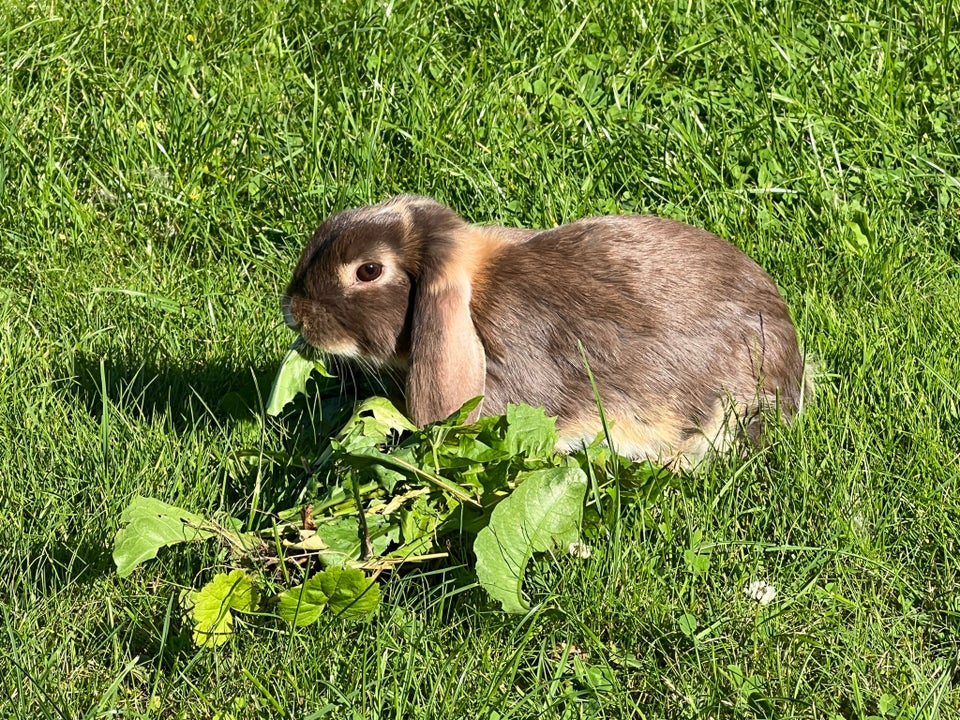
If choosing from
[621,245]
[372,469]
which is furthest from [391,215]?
[372,469]

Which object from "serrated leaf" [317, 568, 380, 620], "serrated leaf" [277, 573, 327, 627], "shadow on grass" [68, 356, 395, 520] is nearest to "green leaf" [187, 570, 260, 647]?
"serrated leaf" [277, 573, 327, 627]

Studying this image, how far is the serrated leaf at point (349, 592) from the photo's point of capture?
3.06m

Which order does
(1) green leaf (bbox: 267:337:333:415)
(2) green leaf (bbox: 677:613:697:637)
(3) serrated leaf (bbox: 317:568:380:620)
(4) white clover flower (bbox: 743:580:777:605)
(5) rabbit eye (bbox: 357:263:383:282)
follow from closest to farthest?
1. (3) serrated leaf (bbox: 317:568:380:620)
2. (2) green leaf (bbox: 677:613:697:637)
3. (4) white clover flower (bbox: 743:580:777:605)
4. (1) green leaf (bbox: 267:337:333:415)
5. (5) rabbit eye (bbox: 357:263:383:282)

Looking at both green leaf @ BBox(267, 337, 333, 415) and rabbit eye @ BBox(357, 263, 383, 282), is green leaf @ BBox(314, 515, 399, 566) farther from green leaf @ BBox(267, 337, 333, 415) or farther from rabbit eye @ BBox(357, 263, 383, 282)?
rabbit eye @ BBox(357, 263, 383, 282)

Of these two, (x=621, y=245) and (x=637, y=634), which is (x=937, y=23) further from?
(x=637, y=634)

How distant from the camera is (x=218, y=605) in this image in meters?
3.10

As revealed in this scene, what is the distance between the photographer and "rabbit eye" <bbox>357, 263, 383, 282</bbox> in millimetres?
4020

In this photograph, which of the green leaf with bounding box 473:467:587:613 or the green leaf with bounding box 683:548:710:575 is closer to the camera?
the green leaf with bounding box 473:467:587:613

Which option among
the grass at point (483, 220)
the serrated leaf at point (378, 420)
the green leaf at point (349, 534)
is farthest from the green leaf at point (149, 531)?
the serrated leaf at point (378, 420)

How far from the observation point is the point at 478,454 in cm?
347

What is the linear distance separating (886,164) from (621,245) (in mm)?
1642

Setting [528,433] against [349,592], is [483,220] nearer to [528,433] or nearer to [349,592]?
[528,433]

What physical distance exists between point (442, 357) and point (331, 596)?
942 millimetres

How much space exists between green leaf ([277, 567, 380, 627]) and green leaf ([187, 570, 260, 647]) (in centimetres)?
10
